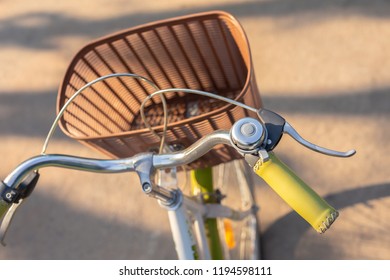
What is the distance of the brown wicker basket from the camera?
976 millimetres

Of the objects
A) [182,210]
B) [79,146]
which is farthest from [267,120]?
[79,146]

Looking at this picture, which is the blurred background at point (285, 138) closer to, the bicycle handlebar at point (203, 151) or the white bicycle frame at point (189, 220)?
the white bicycle frame at point (189, 220)

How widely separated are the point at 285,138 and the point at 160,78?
715 millimetres

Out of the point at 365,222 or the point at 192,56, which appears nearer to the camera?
the point at 192,56

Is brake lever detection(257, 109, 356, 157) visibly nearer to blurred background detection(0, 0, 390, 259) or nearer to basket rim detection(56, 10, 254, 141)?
basket rim detection(56, 10, 254, 141)

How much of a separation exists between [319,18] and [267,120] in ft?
4.87

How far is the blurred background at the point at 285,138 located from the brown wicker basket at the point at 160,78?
59 centimetres

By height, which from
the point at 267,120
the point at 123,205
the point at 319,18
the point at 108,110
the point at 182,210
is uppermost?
the point at 267,120

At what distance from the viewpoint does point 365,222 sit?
5.00 ft

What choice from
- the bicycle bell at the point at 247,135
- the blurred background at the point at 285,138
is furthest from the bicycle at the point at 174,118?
the blurred background at the point at 285,138

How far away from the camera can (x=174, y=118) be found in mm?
1232

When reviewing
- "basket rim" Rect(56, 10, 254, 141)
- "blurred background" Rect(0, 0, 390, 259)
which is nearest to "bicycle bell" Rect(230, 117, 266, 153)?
"basket rim" Rect(56, 10, 254, 141)

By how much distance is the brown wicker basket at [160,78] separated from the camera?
976 mm

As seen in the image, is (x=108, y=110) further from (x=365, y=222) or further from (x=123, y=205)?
(x=365, y=222)
